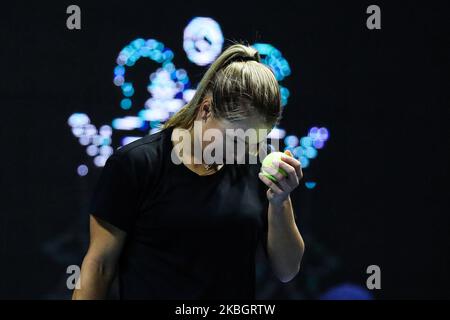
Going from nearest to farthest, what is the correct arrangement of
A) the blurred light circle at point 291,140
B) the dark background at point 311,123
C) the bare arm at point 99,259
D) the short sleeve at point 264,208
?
the bare arm at point 99,259, the short sleeve at point 264,208, the dark background at point 311,123, the blurred light circle at point 291,140

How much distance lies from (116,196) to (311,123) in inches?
71.6

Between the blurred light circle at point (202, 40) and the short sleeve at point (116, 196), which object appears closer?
the short sleeve at point (116, 196)

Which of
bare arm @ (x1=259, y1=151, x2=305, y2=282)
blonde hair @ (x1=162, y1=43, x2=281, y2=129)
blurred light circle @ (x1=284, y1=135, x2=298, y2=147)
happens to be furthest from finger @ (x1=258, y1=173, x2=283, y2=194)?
blurred light circle @ (x1=284, y1=135, x2=298, y2=147)

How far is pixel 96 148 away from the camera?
254 centimetres

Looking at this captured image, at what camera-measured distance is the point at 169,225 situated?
3.23ft

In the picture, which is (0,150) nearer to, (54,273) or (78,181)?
(78,181)

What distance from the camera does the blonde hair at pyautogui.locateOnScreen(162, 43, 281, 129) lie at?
1037 mm

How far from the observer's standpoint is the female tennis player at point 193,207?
97cm

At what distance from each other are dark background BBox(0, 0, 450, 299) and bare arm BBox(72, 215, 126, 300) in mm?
1624

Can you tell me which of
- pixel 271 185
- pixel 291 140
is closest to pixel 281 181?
pixel 271 185

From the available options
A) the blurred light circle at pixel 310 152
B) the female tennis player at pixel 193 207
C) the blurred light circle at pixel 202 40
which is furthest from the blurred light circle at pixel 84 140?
the female tennis player at pixel 193 207

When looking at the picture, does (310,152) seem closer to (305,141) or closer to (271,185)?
(305,141)

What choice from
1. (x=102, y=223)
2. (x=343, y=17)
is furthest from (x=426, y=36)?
(x=102, y=223)

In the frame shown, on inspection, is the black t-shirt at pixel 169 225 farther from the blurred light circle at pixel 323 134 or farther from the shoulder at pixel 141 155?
the blurred light circle at pixel 323 134
